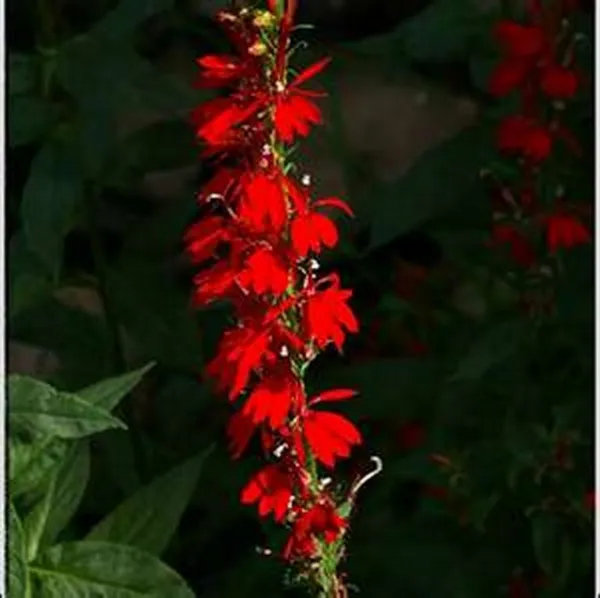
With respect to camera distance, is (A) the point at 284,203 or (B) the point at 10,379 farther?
(B) the point at 10,379

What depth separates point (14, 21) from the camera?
2.26 m

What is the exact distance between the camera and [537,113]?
1.65 meters

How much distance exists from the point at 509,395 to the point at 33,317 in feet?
1.52

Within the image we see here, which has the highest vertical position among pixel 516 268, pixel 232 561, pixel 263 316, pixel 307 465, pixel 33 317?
pixel 263 316

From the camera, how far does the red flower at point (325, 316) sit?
4.11 ft

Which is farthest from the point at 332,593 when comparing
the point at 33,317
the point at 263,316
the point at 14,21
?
the point at 14,21

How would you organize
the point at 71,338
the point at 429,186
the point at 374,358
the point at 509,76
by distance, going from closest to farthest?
the point at 509,76 < the point at 429,186 < the point at 71,338 < the point at 374,358

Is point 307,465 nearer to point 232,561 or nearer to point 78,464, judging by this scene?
point 78,464

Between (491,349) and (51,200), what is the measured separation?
41cm

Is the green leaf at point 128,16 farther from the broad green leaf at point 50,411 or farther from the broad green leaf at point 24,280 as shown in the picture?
the broad green leaf at point 50,411

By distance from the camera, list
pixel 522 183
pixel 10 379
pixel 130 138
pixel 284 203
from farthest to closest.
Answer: pixel 130 138, pixel 522 183, pixel 10 379, pixel 284 203

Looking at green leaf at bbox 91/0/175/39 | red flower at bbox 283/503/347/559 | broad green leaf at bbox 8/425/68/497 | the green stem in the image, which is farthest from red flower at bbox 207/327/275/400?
the green stem

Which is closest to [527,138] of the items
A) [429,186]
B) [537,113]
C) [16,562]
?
[537,113]

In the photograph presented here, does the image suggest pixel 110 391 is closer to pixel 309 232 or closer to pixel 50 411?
pixel 50 411
